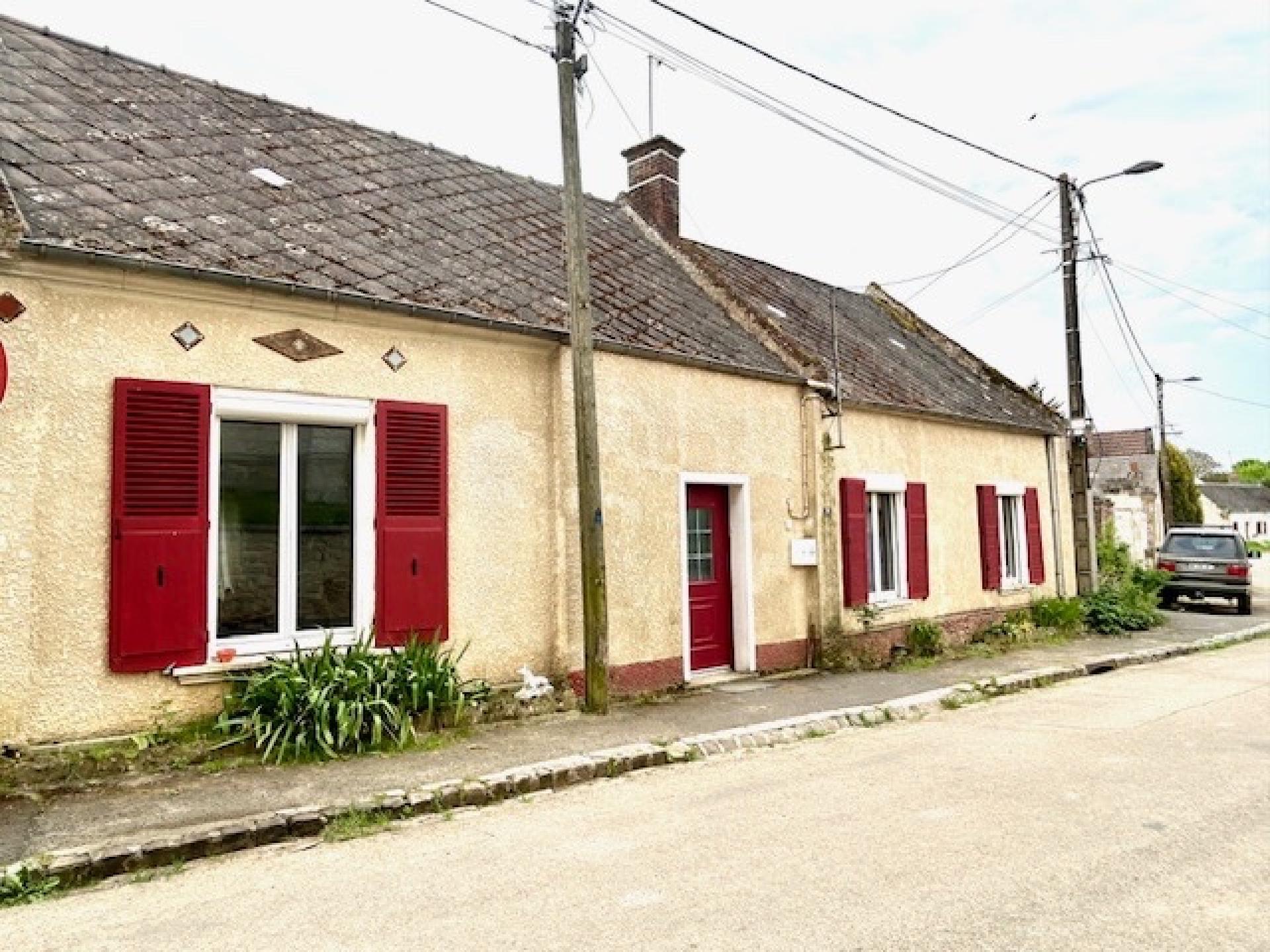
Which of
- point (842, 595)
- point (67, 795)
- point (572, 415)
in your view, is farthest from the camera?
point (842, 595)

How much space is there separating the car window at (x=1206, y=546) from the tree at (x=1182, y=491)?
66.5ft

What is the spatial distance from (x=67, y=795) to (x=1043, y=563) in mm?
14517

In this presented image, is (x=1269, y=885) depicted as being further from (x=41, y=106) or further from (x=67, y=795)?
(x=41, y=106)

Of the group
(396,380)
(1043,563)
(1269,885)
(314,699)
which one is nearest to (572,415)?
(396,380)

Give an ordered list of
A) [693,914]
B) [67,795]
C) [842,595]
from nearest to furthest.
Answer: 1. [693,914]
2. [67,795]
3. [842,595]

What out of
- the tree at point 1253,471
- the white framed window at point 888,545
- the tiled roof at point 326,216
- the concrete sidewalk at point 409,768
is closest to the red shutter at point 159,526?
the concrete sidewalk at point 409,768

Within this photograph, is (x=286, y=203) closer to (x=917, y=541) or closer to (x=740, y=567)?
(x=740, y=567)

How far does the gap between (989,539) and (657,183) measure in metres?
7.79

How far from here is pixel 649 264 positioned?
1201cm

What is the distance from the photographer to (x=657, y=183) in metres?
13.4

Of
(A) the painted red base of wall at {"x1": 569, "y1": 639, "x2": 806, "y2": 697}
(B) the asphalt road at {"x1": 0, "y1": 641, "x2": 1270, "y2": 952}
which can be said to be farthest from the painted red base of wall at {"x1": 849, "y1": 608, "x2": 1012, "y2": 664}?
(B) the asphalt road at {"x1": 0, "y1": 641, "x2": 1270, "y2": 952}

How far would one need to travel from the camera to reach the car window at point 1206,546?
59.4 ft

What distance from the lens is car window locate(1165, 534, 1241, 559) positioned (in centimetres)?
1811

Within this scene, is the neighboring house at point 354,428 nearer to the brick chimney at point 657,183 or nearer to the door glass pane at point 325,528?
the door glass pane at point 325,528
